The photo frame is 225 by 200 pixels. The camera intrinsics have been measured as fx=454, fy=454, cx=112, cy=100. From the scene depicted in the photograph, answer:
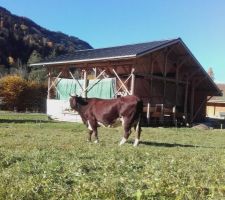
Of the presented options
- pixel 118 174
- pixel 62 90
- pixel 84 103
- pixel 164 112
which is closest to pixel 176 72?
pixel 164 112

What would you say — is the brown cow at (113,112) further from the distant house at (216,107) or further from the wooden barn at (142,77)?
the distant house at (216,107)

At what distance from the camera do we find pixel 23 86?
48.3m

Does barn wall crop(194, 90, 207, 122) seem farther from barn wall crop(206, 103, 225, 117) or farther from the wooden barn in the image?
barn wall crop(206, 103, 225, 117)

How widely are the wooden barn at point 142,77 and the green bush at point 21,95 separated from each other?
46.1 feet

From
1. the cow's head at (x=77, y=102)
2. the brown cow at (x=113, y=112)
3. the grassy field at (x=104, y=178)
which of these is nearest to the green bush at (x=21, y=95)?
the cow's head at (x=77, y=102)

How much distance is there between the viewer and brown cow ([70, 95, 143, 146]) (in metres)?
14.2

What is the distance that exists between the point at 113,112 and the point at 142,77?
15050mm

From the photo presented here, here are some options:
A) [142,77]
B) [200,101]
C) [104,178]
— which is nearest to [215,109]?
[200,101]

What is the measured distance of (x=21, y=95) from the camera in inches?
1897

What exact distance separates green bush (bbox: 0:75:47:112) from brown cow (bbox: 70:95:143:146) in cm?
3281

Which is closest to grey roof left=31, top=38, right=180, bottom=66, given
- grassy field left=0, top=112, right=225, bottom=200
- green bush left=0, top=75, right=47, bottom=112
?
green bush left=0, top=75, right=47, bottom=112

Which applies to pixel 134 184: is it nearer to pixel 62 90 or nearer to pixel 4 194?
pixel 4 194

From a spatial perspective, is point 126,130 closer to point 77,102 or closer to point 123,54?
point 77,102

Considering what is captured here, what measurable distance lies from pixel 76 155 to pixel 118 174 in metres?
2.46
